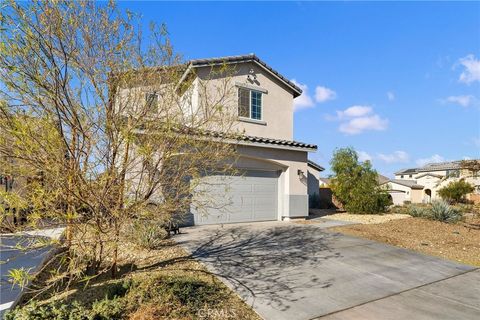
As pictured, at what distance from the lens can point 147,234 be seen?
7672 millimetres

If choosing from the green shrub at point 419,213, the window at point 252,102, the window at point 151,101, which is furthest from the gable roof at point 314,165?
the window at point 151,101

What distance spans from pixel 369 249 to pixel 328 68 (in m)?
9.04

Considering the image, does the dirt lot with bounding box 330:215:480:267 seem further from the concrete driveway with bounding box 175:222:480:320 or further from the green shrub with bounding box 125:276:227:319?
the green shrub with bounding box 125:276:227:319

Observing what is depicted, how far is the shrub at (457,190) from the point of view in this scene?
1272 inches

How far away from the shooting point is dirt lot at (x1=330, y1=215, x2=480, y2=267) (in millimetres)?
9953

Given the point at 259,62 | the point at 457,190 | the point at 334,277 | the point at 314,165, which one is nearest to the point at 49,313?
the point at 334,277

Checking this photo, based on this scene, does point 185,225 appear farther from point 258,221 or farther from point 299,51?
point 299,51

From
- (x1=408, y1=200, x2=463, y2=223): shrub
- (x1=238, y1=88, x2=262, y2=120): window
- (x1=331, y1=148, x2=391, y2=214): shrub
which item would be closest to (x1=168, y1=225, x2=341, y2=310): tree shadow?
(x1=238, y1=88, x2=262, y2=120): window

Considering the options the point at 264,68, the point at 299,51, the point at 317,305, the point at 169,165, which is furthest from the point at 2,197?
the point at 264,68

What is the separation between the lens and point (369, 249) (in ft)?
31.6

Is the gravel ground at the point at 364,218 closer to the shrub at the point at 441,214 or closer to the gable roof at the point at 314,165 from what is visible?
the shrub at the point at 441,214

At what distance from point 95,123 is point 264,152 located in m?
10.1

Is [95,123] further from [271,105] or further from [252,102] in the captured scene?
[271,105]

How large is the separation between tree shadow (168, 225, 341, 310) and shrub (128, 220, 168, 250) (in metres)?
0.83
